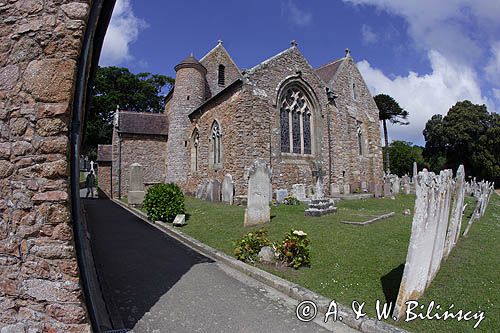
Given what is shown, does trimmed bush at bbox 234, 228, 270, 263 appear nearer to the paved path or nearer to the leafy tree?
the paved path

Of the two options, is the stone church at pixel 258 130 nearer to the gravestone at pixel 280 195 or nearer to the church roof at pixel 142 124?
the church roof at pixel 142 124

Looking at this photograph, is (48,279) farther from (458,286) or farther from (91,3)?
(458,286)

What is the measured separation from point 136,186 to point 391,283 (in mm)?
14114

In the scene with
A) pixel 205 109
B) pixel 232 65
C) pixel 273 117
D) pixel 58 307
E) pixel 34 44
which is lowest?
pixel 58 307

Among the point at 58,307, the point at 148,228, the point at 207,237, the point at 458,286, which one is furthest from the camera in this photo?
the point at 148,228

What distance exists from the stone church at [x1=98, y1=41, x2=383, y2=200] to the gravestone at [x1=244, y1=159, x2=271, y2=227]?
5873mm

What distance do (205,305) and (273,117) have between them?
13852 millimetres

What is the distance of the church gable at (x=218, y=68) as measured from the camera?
2789cm

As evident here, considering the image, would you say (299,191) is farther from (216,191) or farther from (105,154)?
(105,154)

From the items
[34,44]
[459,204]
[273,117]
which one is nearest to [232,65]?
[273,117]

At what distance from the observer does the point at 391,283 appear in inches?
197

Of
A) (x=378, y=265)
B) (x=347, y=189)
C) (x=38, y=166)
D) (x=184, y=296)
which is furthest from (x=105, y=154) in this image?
(x=378, y=265)

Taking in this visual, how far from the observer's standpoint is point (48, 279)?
3020 mm

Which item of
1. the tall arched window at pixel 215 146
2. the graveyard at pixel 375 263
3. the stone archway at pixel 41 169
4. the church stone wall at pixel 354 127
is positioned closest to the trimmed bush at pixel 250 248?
the graveyard at pixel 375 263
